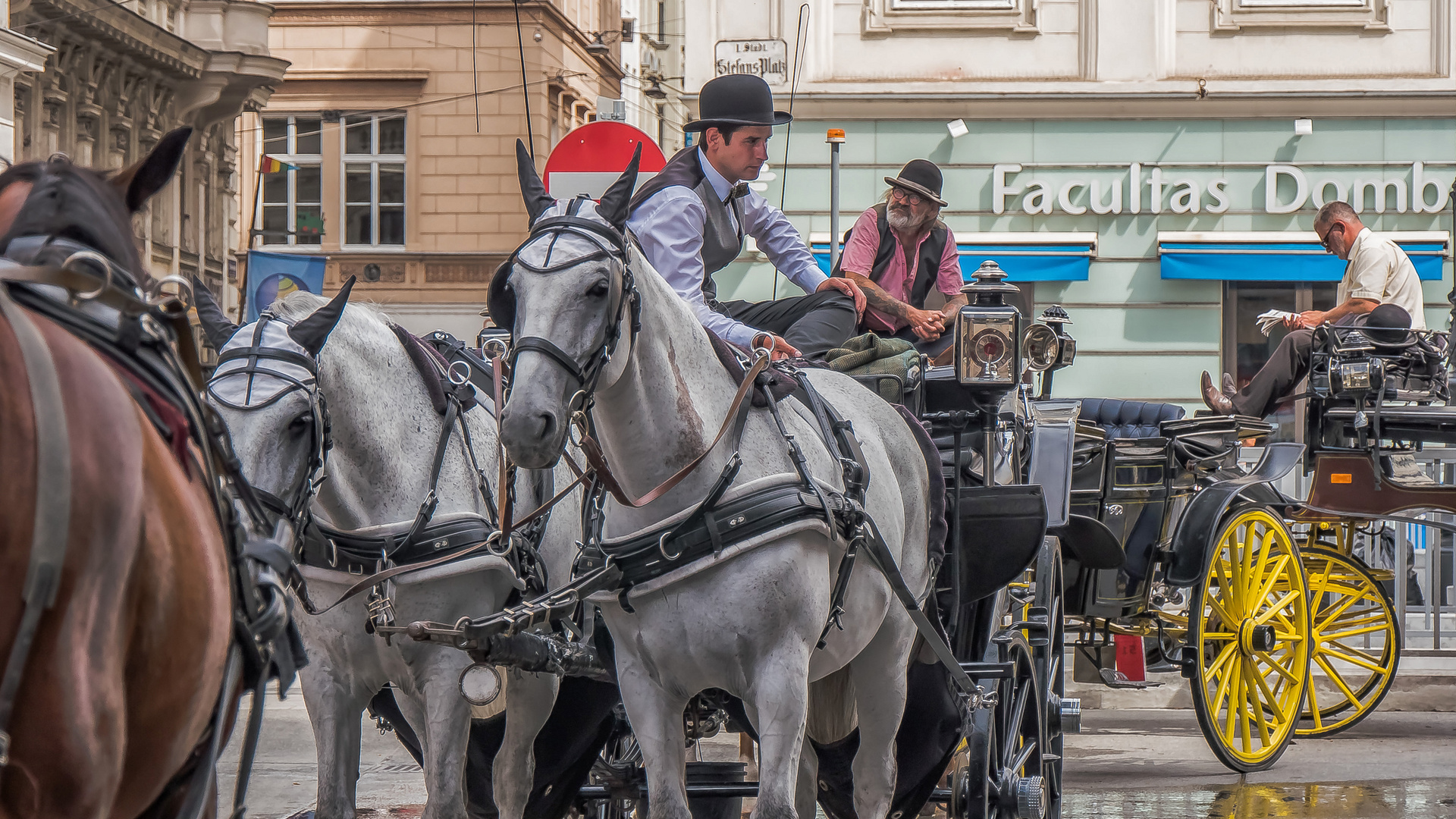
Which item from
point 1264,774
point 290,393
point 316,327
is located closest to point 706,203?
point 316,327

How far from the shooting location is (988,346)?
4559 millimetres

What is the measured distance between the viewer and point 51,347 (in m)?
1.91

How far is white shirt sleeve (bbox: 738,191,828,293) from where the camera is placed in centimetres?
501

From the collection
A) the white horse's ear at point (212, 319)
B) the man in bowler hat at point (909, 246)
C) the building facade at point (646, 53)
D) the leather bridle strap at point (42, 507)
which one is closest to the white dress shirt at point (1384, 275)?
the man in bowler hat at point (909, 246)

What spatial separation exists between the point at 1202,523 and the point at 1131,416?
79 cm

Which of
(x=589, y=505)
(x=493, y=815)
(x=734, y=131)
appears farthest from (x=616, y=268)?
(x=493, y=815)

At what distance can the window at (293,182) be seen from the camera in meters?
27.8

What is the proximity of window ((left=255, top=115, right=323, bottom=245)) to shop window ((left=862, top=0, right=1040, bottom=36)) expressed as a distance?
15.8 m

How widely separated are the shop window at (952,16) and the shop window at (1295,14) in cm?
173

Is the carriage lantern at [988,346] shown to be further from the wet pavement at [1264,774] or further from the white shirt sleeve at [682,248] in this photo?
the wet pavement at [1264,774]

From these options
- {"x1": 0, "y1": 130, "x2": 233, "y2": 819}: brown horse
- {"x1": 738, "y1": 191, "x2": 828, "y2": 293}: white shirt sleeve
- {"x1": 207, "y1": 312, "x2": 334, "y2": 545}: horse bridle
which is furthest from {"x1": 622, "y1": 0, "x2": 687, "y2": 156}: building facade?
{"x1": 0, "y1": 130, "x2": 233, "y2": 819}: brown horse

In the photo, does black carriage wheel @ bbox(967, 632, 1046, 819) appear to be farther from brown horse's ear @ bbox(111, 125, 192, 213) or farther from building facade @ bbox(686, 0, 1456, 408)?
building facade @ bbox(686, 0, 1456, 408)

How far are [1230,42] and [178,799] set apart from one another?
1366 cm

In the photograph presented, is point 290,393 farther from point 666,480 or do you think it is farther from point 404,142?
point 404,142
